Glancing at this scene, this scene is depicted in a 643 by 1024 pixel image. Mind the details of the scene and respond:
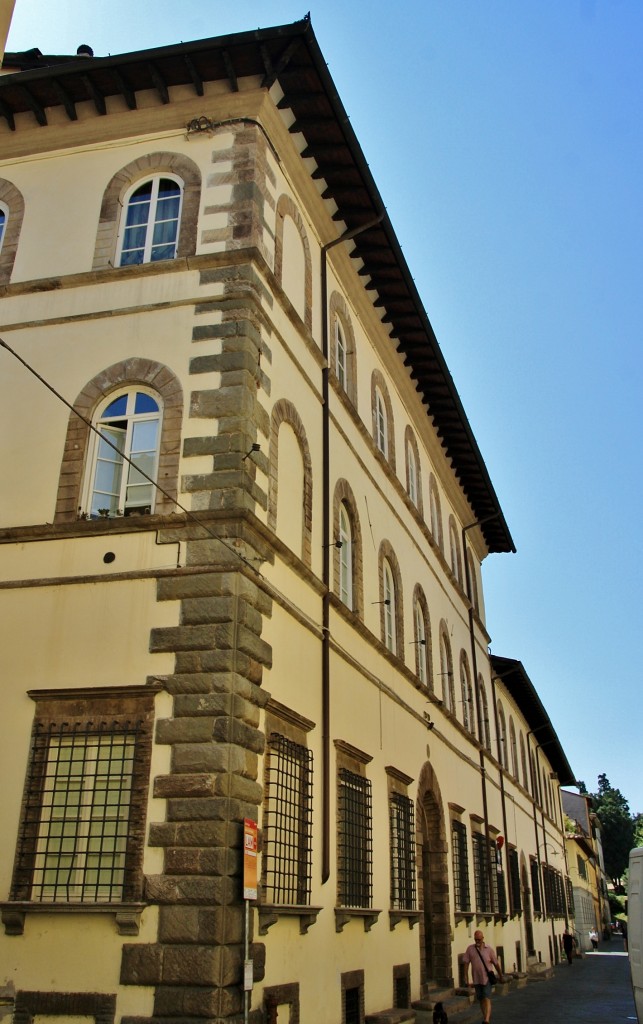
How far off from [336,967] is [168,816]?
3944 millimetres

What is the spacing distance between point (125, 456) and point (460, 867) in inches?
487

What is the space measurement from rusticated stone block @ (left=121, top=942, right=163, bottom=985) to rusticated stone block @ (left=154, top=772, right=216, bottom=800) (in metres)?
1.22

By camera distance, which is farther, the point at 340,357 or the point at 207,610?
the point at 340,357

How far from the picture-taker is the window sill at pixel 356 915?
36.2 feet

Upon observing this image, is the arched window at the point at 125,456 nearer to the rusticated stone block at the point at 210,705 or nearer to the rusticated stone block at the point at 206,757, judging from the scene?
the rusticated stone block at the point at 210,705

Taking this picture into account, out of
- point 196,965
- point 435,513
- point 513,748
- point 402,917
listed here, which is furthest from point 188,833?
point 513,748

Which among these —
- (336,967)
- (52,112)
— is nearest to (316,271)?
(52,112)

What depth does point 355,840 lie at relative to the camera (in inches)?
481

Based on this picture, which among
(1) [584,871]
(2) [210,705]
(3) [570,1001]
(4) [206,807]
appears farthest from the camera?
(1) [584,871]

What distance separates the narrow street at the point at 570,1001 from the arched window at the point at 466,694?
5.70 m

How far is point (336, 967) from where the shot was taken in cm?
1091

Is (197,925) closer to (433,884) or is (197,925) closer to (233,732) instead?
(233,732)

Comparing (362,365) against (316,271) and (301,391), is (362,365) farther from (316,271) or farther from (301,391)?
(301,391)

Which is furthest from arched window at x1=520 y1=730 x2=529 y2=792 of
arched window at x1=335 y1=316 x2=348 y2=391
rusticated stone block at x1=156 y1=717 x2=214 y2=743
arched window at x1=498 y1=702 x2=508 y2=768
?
rusticated stone block at x1=156 y1=717 x2=214 y2=743
